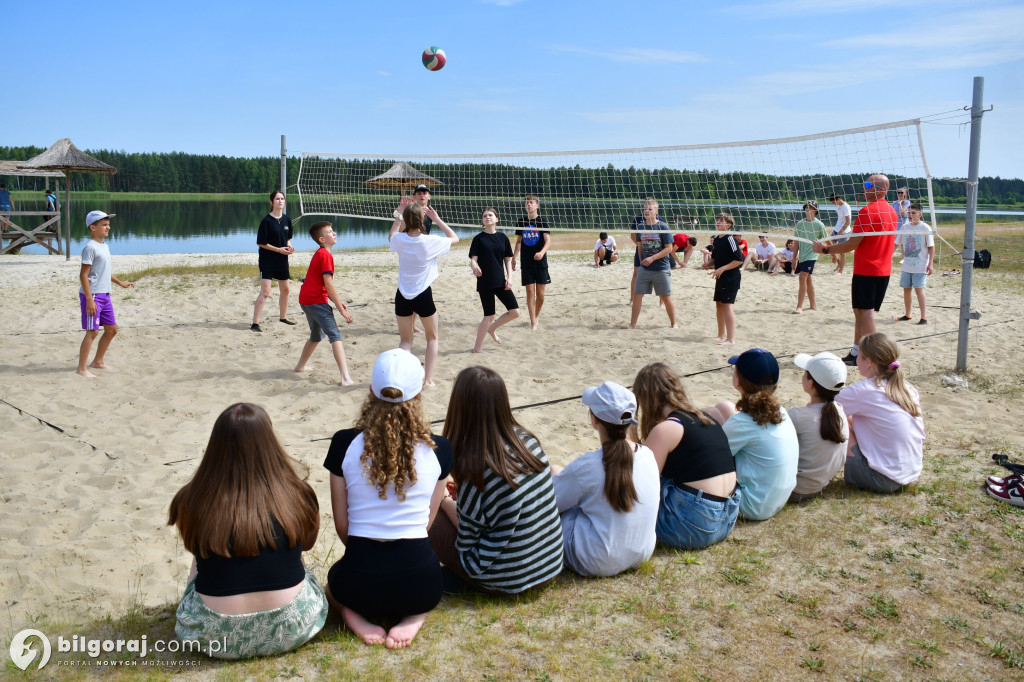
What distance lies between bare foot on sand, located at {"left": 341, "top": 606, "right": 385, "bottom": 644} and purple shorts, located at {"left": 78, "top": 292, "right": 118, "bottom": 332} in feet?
16.1

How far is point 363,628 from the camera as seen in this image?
2646mm

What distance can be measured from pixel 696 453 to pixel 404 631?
4.63 ft

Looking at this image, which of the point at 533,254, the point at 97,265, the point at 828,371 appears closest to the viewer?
the point at 828,371

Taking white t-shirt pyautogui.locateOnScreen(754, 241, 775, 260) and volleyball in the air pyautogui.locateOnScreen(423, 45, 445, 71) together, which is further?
white t-shirt pyautogui.locateOnScreen(754, 241, 775, 260)

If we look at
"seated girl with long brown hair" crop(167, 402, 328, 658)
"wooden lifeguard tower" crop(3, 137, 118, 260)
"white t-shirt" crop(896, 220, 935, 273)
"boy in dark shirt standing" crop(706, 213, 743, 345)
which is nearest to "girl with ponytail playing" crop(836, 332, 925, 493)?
"seated girl with long brown hair" crop(167, 402, 328, 658)

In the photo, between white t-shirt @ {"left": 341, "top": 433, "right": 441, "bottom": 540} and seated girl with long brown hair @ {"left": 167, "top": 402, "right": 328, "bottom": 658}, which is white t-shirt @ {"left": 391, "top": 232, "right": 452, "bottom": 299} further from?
seated girl with long brown hair @ {"left": 167, "top": 402, "right": 328, "bottom": 658}

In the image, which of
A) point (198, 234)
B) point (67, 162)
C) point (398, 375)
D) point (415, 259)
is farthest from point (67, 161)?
point (198, 234)

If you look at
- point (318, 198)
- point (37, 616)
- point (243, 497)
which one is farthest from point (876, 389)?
point (318, 198)

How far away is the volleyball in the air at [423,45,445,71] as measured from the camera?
935cm

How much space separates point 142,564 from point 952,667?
3160 mm

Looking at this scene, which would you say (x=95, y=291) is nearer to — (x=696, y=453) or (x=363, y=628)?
(x=363, y=628)

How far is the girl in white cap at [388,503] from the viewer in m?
2.59

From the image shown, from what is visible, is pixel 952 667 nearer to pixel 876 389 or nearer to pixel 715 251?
pixel 876 389

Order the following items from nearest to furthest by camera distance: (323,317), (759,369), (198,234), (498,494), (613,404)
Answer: (498,494), (613,404), (759,369), (323,317), (198,234)
